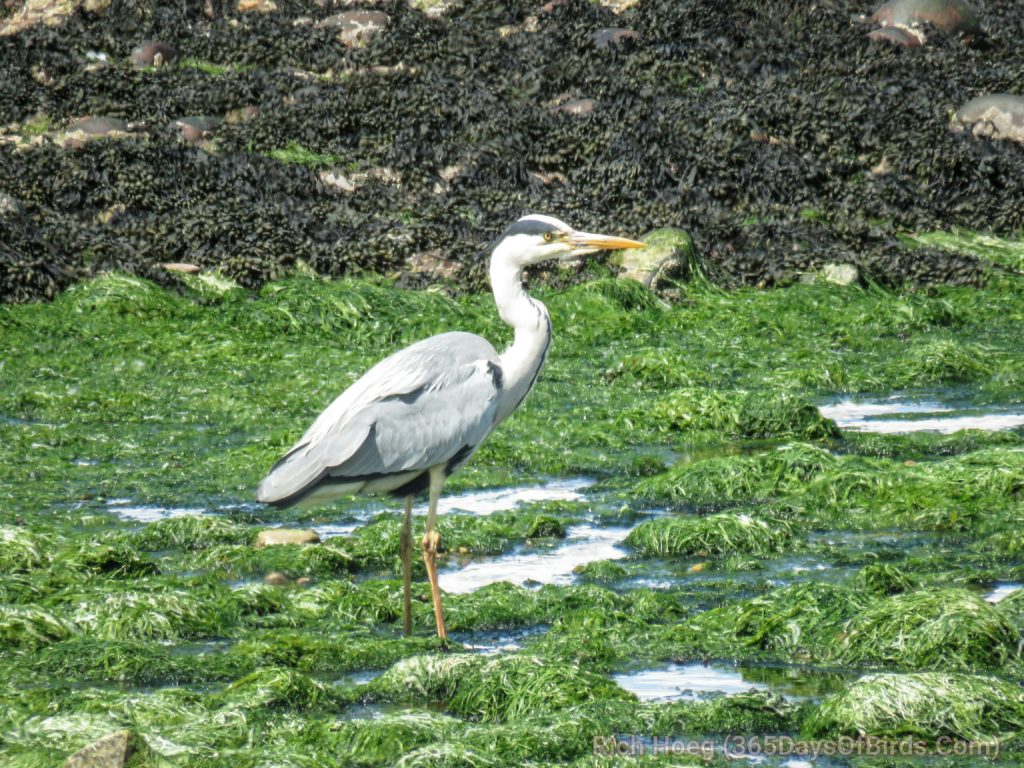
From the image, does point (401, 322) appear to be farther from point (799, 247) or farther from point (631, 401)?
point (799, 247)

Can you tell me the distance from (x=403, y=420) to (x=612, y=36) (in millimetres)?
14247

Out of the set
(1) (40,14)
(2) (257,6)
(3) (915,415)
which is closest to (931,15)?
(2) (257,6)

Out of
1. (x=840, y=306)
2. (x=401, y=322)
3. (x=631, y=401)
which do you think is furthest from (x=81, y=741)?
(x=840, y=306)

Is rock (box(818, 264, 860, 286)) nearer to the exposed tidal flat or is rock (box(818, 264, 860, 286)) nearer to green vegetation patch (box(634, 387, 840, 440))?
the exposed tidal flat

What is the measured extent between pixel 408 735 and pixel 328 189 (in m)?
11.9

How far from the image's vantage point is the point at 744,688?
19.1 ft

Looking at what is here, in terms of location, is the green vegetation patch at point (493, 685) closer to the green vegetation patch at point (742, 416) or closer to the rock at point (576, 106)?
the green vegetation patch at point (742, 416)

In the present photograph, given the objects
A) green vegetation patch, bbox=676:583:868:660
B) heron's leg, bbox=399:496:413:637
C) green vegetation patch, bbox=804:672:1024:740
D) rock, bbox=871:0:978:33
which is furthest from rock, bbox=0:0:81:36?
green vegetation patch, bbox=804:672:1024:740

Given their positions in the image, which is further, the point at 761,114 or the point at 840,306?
the point at 761,114

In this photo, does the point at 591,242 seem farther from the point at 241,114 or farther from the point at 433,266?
the point at 241,114

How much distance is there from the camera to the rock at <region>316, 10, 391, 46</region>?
67.3 ft

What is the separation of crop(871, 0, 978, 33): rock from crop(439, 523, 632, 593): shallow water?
1566cm

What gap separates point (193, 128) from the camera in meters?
17.4

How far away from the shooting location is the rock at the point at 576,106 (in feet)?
60.2
